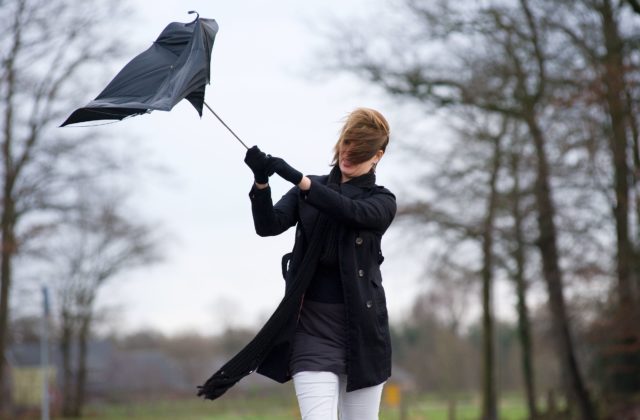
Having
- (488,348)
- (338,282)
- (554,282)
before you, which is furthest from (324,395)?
(488,348)

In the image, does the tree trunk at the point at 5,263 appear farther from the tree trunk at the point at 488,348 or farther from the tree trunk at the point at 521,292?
the tree trunk at the point at 521,292

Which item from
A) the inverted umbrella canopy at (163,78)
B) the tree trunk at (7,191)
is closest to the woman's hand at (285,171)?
the inverted umbrella canopy at (163,78)

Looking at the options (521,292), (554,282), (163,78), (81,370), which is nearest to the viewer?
(163,78)

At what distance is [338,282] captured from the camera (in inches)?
172

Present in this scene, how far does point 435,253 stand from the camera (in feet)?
80.6

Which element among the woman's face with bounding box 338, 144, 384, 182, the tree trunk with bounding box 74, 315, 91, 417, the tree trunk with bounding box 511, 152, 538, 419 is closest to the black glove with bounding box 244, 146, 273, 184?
the woman's face with bounding box 338, 144, 384, 182

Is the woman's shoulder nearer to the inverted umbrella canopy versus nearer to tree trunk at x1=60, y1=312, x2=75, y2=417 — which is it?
the inverted umbrella canopy

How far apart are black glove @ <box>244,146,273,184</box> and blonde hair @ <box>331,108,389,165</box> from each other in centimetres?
48

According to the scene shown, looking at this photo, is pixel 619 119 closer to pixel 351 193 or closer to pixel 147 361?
pixel 351 193

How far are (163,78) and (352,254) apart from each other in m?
1.17

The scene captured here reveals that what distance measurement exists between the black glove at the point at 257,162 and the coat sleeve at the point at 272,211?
0.28ft

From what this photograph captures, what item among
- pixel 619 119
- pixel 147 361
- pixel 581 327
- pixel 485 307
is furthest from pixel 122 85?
pixel 147 361

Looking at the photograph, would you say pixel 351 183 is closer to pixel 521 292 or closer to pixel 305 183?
pixel 305 183

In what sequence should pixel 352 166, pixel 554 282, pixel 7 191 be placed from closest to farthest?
pixel 352 166, pixel 554 282, pixel 7 191
